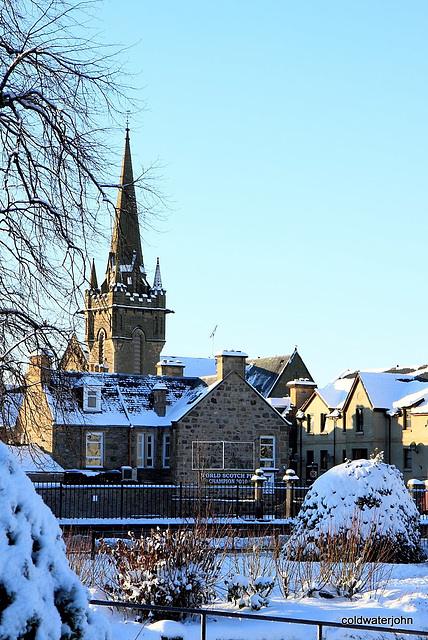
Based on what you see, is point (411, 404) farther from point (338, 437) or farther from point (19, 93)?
point (19, 93)

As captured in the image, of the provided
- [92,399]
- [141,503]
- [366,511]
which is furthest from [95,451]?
[366,511]

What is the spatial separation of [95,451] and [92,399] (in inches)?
96.8

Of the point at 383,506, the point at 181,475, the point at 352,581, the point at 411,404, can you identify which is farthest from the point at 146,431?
the point at 352,581

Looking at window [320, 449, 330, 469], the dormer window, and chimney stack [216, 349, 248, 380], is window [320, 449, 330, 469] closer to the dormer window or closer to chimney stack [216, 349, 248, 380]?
chimney stack [216, 349, 248, 380]

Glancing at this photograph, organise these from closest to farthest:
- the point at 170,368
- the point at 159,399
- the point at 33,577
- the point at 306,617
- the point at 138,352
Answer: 1. the point at 33,577
2. the point at 306,617
3. the point at 159,399
4. the point at 170,368
5. the point at 138,352

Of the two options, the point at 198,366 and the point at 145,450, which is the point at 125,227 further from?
the point at 198,366

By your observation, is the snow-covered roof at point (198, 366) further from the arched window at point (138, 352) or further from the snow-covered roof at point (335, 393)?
the snow-covered roof at point (335, 393)

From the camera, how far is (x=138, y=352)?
84062 mm

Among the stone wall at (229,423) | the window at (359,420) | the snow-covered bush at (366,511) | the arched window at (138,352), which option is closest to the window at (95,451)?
the stone wall at (229,423)

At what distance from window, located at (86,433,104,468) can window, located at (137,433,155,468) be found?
1891 mm

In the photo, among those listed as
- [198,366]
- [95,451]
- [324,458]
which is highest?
[198,366]

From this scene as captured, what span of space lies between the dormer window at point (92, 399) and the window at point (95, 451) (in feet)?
4.72

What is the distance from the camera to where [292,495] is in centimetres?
2975

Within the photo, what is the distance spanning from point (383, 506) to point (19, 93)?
1072 centimetres
